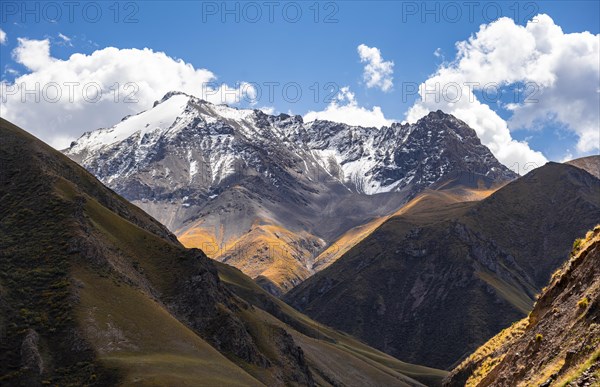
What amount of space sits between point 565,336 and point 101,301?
102914 mm

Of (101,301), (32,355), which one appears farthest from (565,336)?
(101,301)

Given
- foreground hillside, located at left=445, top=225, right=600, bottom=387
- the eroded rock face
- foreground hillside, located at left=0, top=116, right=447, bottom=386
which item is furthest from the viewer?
foreground hillside, located at left=0, top=116, right=447, bottom=386

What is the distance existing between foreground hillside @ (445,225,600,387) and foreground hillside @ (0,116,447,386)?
7401 cm

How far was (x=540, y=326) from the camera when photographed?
109ft

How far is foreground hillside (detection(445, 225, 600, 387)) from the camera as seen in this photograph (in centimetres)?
2366

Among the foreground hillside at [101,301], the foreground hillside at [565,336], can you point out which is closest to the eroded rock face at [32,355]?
the foreground hillside at [101,301]

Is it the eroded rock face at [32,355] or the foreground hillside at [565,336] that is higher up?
the eroded rock face at [32,355]

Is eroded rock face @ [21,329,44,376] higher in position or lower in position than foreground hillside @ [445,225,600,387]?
higher

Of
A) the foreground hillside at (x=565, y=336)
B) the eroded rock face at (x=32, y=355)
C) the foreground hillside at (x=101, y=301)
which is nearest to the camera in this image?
the foreground hillside at (x=565, y=336)

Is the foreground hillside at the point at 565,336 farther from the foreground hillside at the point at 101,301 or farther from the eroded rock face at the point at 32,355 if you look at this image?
the eroded rock face at the point at 32,355

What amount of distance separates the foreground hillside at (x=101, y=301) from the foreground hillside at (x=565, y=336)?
74.0 meters

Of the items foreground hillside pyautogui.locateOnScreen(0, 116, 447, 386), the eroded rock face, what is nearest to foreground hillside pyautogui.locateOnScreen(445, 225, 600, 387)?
foreground hillside pyautogui.locateOnScreen(0, 116, 447, 386)

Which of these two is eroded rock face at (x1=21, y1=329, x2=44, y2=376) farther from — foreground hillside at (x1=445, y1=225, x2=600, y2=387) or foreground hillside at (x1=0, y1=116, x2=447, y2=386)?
foreground hillside at (x1=445, y1=225, x2=600, y2=387)

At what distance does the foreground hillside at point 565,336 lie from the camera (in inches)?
931
